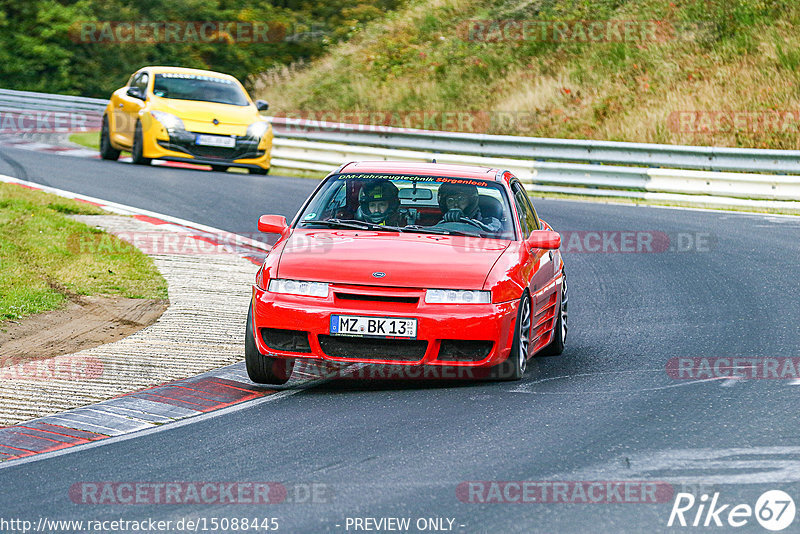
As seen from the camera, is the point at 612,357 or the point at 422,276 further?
the point at 612,357

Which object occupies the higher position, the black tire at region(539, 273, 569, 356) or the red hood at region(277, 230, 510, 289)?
the red hood at region(277, 230, 510, 289)

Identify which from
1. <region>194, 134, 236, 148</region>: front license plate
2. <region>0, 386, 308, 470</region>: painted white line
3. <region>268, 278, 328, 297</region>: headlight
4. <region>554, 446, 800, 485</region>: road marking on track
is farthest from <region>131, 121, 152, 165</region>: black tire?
<region>554, 446, 800, 485</region>: road marking on track

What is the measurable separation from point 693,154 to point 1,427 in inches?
627

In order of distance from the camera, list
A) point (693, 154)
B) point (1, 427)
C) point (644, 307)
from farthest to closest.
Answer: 1. point (693, 154)
2. point (644, 307)
3. point (1, 427)

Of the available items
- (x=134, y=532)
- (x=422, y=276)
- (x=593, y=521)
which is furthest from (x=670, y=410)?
(x=134, y=532)

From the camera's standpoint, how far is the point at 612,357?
920 centimetres

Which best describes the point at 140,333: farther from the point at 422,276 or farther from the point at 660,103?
the point at 660,103

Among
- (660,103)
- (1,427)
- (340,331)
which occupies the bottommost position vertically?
(1,427)
